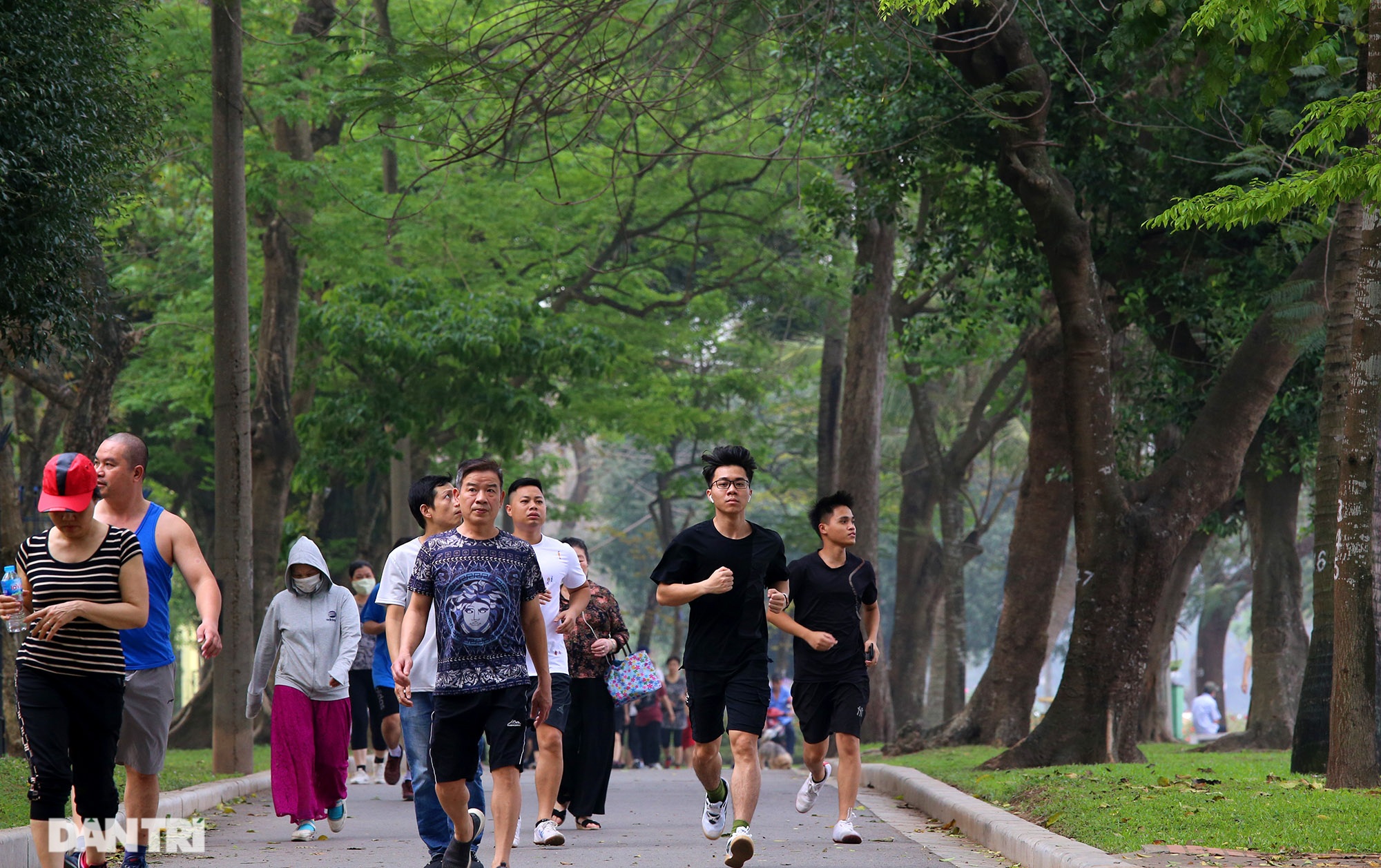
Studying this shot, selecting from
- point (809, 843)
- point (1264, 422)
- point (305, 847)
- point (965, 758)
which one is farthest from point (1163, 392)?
point (305, 847)

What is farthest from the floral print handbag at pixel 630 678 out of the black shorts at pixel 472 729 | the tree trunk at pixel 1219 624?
the tree trunk at pixel 1219 624

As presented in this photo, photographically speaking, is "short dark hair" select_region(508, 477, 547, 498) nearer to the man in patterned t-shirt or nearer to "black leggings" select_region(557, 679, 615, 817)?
"black leggings" select_region(557, 679, 615, 817)

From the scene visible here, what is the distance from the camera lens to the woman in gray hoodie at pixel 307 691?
1009 cm

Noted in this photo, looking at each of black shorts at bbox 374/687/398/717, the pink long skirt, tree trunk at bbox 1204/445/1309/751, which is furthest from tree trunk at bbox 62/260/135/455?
tree trunk at bbox 1204/445/1309/751

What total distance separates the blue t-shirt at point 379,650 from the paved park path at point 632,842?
1.01 meters

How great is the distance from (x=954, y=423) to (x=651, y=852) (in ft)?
85.5

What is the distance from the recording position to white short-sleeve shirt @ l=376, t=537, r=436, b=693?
24.7 feet

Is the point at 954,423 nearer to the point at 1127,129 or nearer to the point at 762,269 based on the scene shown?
the point at 762,269

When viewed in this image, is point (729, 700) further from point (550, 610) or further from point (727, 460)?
point (550, 610)

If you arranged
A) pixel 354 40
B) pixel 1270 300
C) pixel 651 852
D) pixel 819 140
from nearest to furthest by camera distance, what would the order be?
pixel 651 852 → pixel 1270 300 → pixel 354 40 → pixel 819 140

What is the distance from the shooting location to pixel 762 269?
26781 mm

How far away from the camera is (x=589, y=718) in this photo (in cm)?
1077

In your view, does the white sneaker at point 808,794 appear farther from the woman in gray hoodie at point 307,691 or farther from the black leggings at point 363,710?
the black leggings at point 363,710

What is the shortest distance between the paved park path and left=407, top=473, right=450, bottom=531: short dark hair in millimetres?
1955
